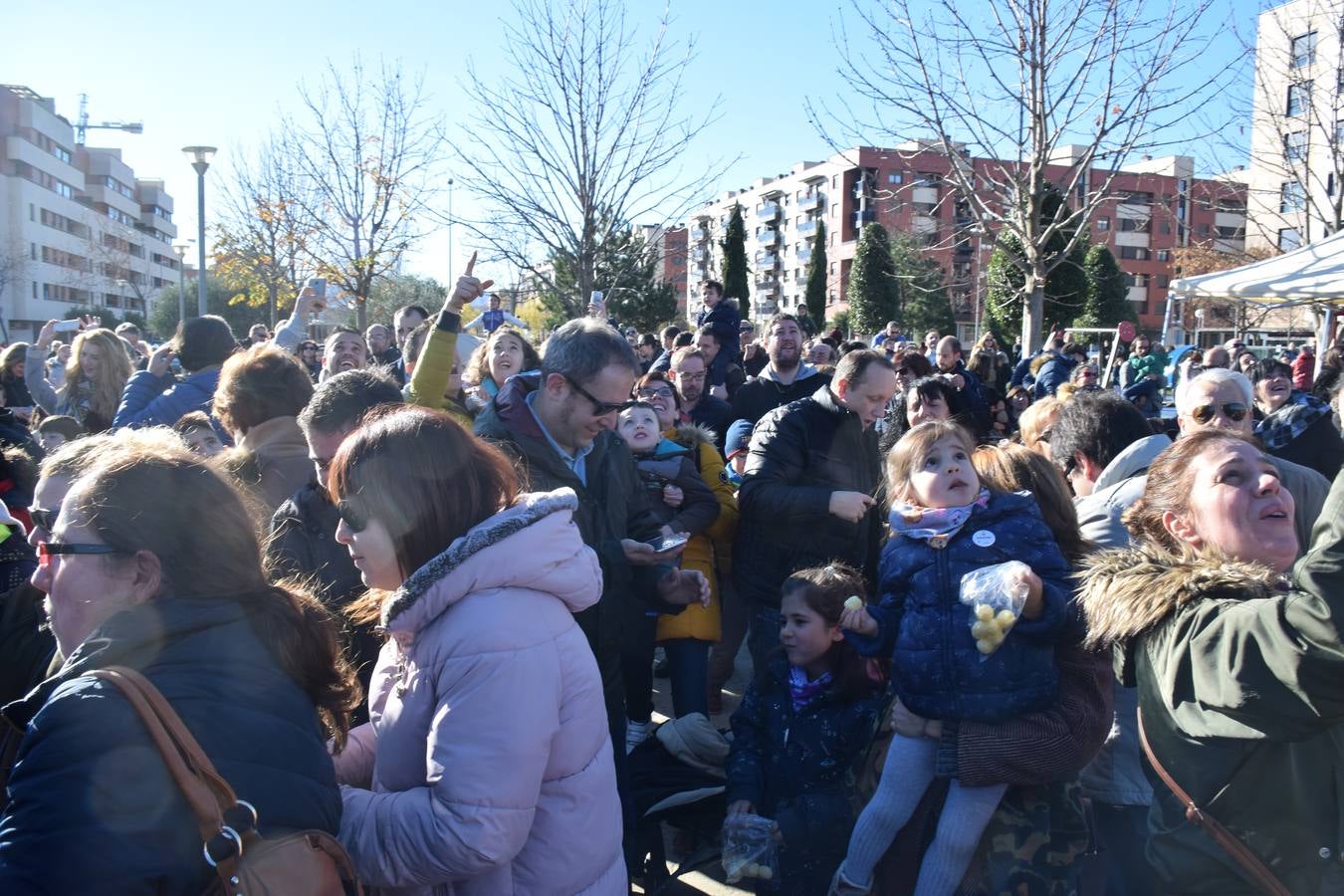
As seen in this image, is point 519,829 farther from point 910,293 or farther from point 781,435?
point 910,293

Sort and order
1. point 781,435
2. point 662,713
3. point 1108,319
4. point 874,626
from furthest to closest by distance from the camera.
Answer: point 1108,319
point 662,713
point 781,435
point 874,626

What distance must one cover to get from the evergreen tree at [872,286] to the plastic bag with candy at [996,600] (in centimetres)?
4192

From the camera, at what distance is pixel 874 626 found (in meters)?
2.90

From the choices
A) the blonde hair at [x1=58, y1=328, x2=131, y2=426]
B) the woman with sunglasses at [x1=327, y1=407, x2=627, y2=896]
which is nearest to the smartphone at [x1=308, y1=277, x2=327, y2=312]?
the blonde hair at [x1=58, y1=328, x2=131, y2=426]

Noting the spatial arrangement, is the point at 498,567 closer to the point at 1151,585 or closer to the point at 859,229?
the point at 1151,585

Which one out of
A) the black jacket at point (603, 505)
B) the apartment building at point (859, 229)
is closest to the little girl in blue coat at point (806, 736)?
the black jacket at point (603, 505)

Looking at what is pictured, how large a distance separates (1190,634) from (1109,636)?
240 millimetres

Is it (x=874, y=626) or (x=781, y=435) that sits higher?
(x=781, y=435)

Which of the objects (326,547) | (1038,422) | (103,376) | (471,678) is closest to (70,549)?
(471,678)

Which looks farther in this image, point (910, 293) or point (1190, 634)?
point (910, 293)

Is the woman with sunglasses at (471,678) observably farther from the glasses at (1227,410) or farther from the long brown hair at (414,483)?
the glasses at (1227,410)

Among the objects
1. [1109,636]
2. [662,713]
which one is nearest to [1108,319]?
[662,713]

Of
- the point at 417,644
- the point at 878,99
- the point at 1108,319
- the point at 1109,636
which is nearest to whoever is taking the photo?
the point at 417,644

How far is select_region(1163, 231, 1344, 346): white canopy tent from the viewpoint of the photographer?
9.08 m
